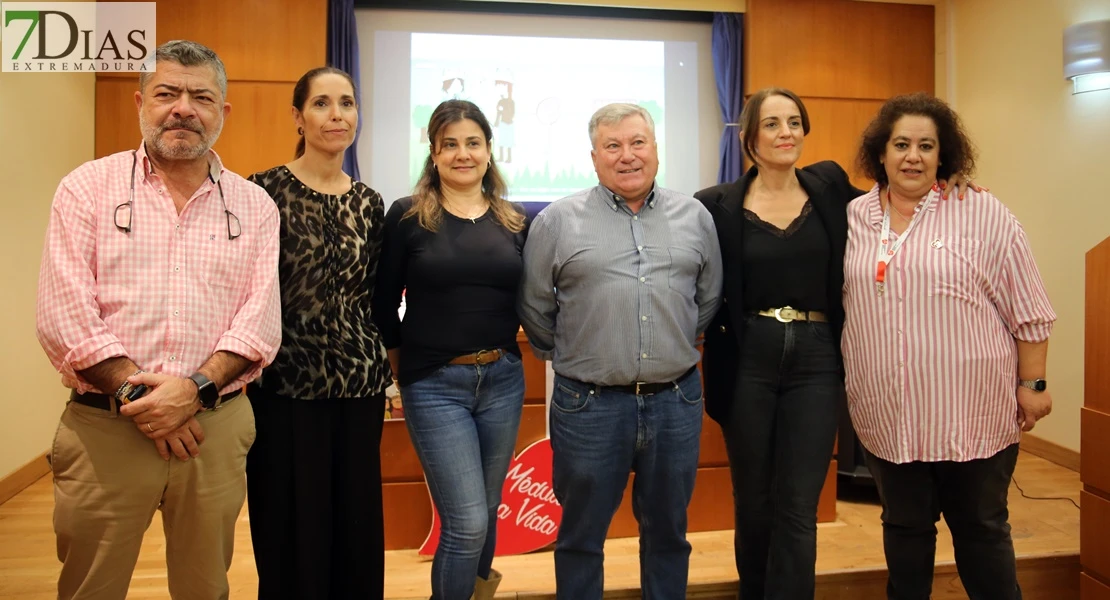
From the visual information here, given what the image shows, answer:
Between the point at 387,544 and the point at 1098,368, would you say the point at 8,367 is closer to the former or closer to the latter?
the point at 387,544

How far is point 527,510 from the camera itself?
2.97 meters

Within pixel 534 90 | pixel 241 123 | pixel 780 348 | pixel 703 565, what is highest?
pixel 534 90

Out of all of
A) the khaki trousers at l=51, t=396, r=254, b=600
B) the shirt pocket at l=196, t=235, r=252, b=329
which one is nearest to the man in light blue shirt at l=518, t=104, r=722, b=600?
the shirt pocket at l=196, t=235, r=252, b=329

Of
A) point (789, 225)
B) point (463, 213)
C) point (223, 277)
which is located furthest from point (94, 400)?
point (789, 225)

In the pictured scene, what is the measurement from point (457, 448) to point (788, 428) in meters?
0.89

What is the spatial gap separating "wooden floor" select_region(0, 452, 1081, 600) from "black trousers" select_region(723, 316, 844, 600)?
2.43ft

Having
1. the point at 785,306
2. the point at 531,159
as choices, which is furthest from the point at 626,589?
the point at 531,159

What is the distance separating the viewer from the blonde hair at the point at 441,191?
195 cm

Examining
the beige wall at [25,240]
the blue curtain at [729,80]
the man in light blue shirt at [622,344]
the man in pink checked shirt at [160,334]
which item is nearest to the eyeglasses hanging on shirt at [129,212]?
the man in pink checked shirt at [160,334]

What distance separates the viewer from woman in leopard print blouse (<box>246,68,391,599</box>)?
1788 millimetres

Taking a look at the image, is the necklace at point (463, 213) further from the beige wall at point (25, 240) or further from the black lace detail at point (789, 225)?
the beige wall at point (25, 240)

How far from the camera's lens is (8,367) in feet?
12.5

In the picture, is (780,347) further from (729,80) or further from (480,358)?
(729,80)

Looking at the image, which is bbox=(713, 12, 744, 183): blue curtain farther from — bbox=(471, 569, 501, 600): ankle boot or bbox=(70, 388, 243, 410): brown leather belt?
bbox=(70, 388, 243, 410): brown leather belt
